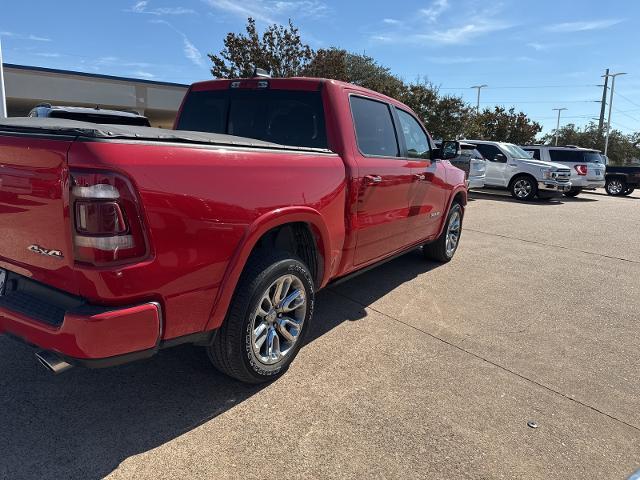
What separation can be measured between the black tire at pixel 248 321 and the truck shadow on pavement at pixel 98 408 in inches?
7.8

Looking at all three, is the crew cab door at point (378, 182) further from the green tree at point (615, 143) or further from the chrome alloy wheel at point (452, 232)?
the green tree at point (615, 143)

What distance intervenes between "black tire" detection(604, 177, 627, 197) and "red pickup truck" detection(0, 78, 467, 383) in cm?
2129

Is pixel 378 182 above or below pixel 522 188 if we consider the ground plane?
above

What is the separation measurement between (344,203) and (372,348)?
116cm

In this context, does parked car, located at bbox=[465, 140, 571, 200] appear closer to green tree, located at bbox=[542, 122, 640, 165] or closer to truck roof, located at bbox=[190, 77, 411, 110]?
truck roof, located at bbox=[190, 77, 411, 110]

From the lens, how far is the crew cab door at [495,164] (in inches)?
640

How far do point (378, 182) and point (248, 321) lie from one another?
182 centimetres

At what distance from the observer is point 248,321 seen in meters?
2.77

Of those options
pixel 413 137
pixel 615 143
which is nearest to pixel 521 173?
pixel 413 137

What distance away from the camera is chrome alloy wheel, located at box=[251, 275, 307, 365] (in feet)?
9.71

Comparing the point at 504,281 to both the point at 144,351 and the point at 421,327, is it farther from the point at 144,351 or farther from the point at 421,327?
the point at 144,351

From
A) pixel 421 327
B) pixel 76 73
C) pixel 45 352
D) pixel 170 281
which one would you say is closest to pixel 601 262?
pixel 421 327

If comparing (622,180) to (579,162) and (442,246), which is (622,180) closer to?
(579,162)

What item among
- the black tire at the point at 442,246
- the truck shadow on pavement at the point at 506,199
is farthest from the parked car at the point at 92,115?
the truck shadow on pavement at the point at 506,199
